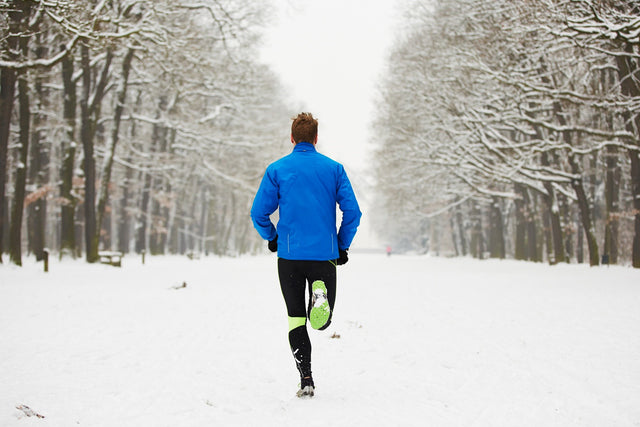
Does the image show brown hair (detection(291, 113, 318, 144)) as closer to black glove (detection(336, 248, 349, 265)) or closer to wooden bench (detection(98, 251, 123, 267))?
black glove (detection(336, 248, 349, 265))

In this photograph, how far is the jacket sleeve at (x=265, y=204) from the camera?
13.1ft

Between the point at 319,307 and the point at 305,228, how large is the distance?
0.60 meters

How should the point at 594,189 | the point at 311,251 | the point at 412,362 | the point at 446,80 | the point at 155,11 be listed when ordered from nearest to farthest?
the point at 311,251 < the point at 412,362 < the point at 155,11 < the point at 446,80 < the point at 594,189

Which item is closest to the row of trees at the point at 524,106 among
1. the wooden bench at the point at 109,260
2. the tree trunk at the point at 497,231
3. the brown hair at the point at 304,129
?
the tree trunk at the point at 497,231

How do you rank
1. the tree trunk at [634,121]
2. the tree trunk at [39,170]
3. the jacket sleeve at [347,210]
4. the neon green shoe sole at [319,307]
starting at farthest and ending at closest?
the tree trunk at [39,170] < the tree trunk at [634,121] < the jacket sleeve at [347,210] < the neon green shoe sole at [319,307]

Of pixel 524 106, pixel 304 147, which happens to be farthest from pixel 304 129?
pixel 524 106

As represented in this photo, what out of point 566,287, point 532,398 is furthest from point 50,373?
point 566,287

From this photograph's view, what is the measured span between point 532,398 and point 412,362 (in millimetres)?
1453

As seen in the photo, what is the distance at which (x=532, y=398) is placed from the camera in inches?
165

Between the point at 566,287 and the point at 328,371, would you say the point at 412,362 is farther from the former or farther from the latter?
the point at 566,287

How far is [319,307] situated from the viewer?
3.91 m

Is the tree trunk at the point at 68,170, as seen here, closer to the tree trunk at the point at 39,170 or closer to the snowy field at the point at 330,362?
the tree trunk at the point at 39,170

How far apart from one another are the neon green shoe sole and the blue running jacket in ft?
0.74

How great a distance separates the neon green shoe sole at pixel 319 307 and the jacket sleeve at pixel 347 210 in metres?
0.43
